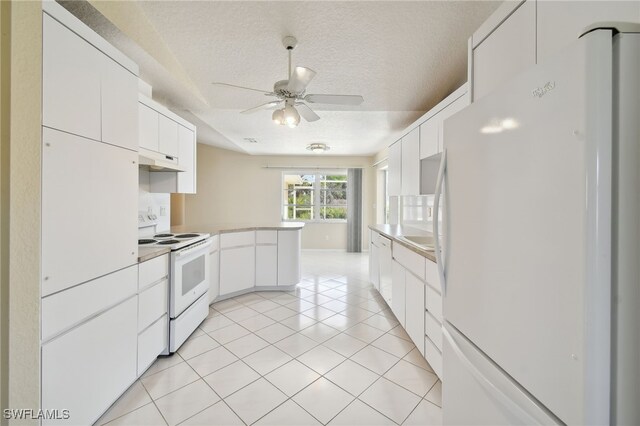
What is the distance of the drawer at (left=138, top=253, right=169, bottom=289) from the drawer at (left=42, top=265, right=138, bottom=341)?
0.09m

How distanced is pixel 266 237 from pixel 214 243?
0.72 meters

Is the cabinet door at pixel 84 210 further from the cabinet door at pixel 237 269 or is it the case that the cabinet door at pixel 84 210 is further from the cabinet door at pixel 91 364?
the cabinet door at pixel 237 269

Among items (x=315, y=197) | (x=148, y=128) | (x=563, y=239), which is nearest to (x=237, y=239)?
(x=148, y=128)

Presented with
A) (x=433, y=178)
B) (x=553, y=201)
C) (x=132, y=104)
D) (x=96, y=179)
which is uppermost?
(x=132, y=104)

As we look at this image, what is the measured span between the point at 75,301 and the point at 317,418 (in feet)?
4.59

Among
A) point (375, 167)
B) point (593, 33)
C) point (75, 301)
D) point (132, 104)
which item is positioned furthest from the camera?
point (375, 167)

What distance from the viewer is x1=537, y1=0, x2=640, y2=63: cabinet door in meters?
0.77

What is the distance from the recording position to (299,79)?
6.19ft

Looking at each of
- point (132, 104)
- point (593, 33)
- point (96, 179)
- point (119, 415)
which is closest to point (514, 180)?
point (593, 33)

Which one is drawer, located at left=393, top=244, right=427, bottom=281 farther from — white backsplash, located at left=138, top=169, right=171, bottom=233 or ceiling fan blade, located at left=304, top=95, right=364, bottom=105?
white backsplash, located at left=138, top=169, right=171, bottom=233

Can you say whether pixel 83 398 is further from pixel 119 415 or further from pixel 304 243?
pixel 304 243

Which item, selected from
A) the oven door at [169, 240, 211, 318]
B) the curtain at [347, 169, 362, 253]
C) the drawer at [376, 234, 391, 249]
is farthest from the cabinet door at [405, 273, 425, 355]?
the curtain at [347, 169, 362, 253]

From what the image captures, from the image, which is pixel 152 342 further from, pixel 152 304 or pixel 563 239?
pixel 563 239

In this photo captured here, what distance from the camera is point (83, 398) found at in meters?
1.30
